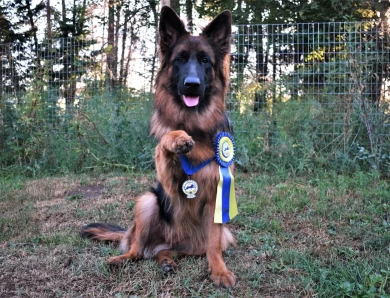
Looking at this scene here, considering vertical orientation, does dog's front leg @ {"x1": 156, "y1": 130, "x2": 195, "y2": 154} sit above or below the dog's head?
below

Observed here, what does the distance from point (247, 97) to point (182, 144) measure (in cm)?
493

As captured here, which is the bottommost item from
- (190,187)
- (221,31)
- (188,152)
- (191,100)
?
(190,187)

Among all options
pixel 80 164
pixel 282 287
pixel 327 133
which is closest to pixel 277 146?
pixel 327 133

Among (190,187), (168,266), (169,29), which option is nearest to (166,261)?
(168,266)

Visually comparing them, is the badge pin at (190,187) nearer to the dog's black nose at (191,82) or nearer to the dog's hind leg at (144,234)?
the dog's hind leg at (144,234)

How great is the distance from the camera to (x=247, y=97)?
24.4ft

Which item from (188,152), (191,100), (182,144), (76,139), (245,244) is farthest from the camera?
(76,139)

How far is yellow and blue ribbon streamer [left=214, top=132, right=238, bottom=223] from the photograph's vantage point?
3039 mm

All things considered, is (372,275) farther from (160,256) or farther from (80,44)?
(80,44)

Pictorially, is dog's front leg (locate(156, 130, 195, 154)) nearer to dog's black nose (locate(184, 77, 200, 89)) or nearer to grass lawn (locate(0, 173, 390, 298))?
dog's black nose (locate(184, 77, 200, 89))

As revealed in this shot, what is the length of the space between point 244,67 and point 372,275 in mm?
5651

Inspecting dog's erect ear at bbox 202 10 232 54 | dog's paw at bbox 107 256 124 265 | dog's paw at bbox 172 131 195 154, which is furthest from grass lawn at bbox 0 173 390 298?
dog's erect ear at bbox 202 10 232 54

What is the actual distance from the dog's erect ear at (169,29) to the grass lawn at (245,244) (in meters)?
1.92

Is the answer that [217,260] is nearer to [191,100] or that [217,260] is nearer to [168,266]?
[168,266]
